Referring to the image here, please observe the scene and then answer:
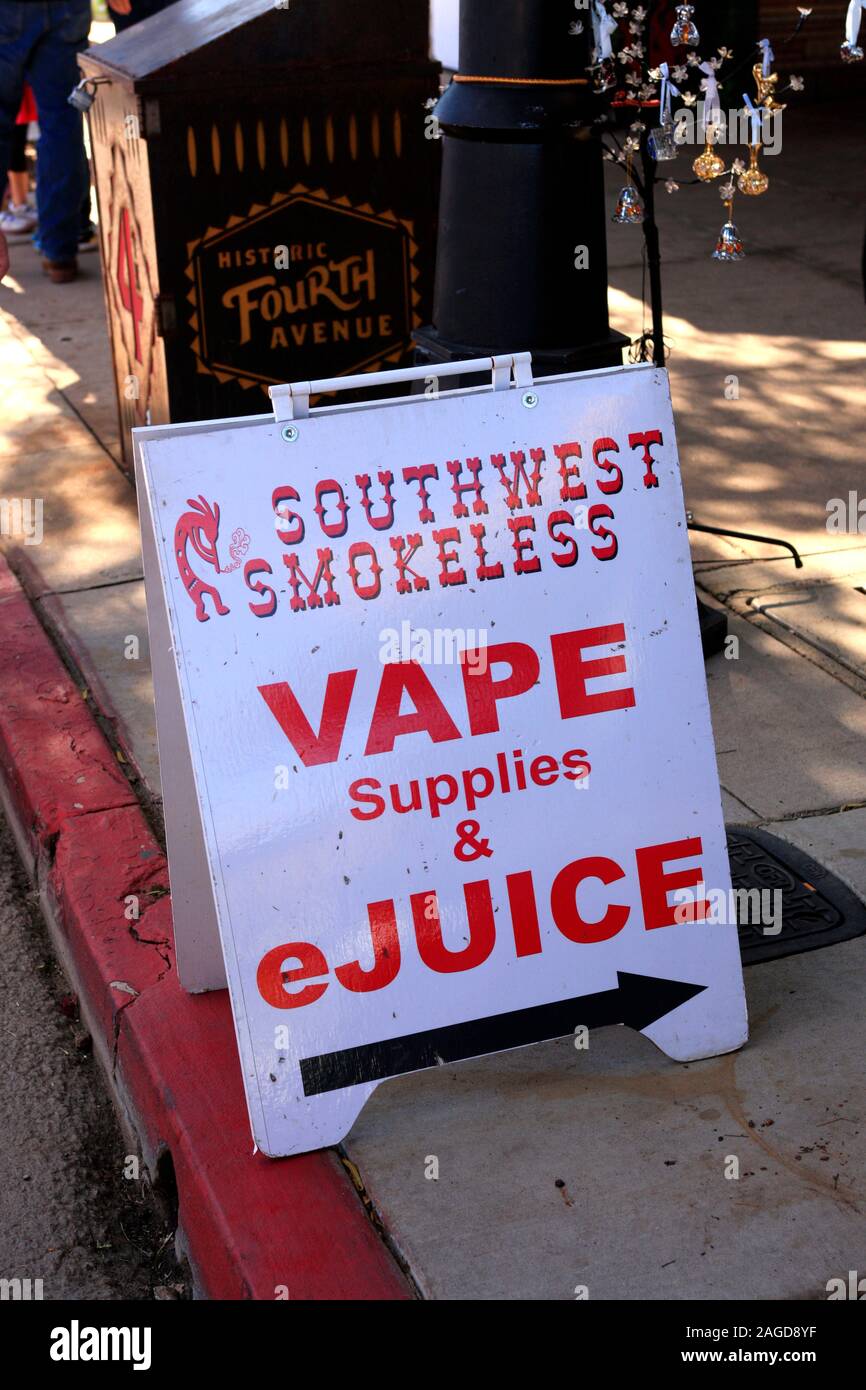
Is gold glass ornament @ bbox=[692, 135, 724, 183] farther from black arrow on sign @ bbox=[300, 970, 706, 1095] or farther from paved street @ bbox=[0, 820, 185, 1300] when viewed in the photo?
paved street @ bbox=[0, 820, 185, 1300]

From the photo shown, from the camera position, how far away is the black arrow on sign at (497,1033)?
271 centimetres

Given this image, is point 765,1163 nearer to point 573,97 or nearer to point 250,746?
point 250,746

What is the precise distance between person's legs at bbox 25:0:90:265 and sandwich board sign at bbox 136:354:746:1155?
18.7ft

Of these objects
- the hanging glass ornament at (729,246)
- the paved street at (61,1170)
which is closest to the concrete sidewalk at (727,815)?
the paved street at (61,1170)

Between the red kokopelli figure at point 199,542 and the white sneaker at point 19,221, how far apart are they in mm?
7524

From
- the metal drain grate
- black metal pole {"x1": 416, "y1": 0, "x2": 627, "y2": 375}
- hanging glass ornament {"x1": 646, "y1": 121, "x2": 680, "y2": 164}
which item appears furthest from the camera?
hanging glass ornament {"x1": 646, "y1": 121, "x2": 680, "y2": 164}

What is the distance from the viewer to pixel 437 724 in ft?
9.01

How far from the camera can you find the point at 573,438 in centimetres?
279

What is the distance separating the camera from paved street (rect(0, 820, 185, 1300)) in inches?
110

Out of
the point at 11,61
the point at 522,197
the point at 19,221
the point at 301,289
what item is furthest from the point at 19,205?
the point at 522,197

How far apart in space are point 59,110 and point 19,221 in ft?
5.91

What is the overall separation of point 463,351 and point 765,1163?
1929 millimetres

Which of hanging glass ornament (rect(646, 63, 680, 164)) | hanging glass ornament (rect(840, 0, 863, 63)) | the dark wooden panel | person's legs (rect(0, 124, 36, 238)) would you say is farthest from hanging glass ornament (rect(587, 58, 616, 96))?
person's legs (rect(0, 124, 36, 238))
